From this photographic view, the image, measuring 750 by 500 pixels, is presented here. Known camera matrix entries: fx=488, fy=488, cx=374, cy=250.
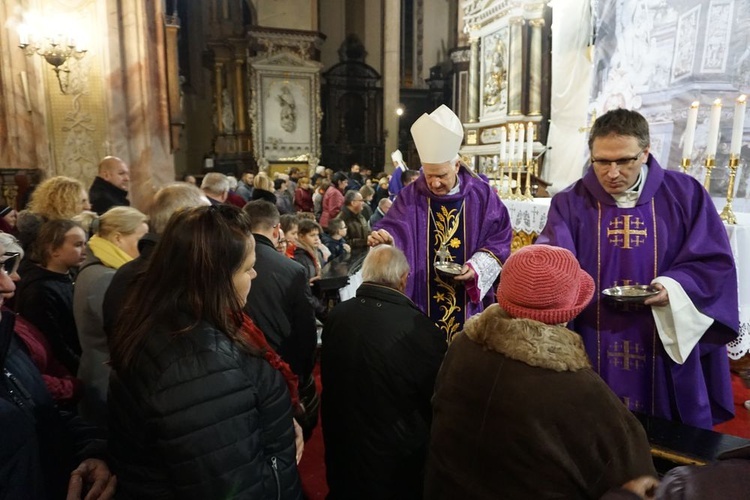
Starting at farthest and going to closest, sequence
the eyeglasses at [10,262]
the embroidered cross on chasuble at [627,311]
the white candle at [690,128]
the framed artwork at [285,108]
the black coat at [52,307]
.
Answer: the framed artwork at [285,108], the white candle at [690,128], the black coat at [52,307], the embroidered cross on chasuble at [627,311], the eyeglasses at [10,262]

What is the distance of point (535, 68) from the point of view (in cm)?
884

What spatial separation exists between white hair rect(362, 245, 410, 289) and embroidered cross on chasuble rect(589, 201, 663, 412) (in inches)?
39.1

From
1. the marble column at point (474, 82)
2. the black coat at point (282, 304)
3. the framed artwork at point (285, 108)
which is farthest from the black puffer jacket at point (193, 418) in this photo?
the framed artwork at point (285, 108)

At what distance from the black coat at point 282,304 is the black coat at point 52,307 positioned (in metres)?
1.06

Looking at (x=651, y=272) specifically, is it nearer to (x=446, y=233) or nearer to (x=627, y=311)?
(x=627, y=311)

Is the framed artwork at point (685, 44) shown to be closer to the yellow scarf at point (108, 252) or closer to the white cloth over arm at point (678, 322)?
the white cloth over arm at point (678, 322)

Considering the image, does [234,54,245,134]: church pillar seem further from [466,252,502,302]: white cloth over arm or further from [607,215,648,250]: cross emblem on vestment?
[607,215,648,250]: cross emblem on vestment

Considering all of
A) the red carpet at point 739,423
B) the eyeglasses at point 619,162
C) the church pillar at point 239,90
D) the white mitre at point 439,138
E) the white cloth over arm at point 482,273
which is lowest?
the red carpet at point 739,423

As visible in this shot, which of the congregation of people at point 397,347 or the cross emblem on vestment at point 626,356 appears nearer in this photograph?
the congregation of people at point 397,347

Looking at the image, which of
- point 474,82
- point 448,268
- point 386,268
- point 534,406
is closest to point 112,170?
point 448,268

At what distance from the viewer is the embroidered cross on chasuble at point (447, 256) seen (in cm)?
319

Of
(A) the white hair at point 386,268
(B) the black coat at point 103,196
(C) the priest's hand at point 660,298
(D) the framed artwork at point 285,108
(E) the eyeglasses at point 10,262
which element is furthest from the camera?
(D) the framed artwork at point 285,108

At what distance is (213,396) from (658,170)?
7.17ft

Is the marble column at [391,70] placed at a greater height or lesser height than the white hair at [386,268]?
greater
